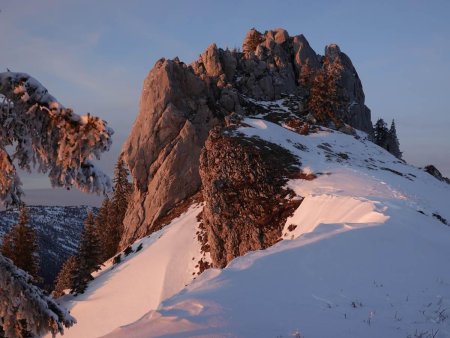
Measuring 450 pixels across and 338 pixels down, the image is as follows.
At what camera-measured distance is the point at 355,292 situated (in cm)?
884

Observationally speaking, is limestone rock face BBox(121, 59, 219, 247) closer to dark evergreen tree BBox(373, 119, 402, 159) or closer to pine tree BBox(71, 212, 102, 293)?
pine tree BBox(71, 212, 102, 293)

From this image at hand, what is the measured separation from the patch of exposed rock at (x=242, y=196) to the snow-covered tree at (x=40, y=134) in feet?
59.8

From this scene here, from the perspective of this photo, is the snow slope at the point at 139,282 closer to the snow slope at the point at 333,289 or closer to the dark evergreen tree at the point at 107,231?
the snow slope at the point at 333,289

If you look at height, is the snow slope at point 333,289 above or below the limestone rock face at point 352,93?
below

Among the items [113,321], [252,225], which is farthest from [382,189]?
[113,321]

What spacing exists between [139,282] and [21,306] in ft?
76.1

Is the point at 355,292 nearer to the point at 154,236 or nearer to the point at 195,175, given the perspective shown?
the point at 154,236

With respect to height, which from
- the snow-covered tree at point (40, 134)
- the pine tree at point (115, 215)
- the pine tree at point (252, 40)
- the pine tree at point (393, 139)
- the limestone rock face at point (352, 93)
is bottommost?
the snow-covered tree at point (40, 134)

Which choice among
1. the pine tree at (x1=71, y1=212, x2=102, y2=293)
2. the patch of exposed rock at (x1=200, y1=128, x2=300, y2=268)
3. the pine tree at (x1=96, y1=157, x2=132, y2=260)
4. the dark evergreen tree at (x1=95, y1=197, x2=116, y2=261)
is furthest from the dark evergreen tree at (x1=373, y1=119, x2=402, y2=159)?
the pine tree at (x1=71, y1=212, x2=102, y2=293)

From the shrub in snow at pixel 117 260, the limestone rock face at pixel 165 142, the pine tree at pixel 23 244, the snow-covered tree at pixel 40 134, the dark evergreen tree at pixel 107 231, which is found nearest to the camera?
the snow-covered tree at pixel 40 134

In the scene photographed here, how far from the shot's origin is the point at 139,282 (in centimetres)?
2844

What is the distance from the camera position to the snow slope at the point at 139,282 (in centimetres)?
2562

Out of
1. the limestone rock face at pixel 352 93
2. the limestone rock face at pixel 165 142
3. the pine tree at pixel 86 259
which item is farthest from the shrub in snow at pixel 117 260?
the limestone rock face at pixel 352 93

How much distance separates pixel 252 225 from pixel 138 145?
27.1m
